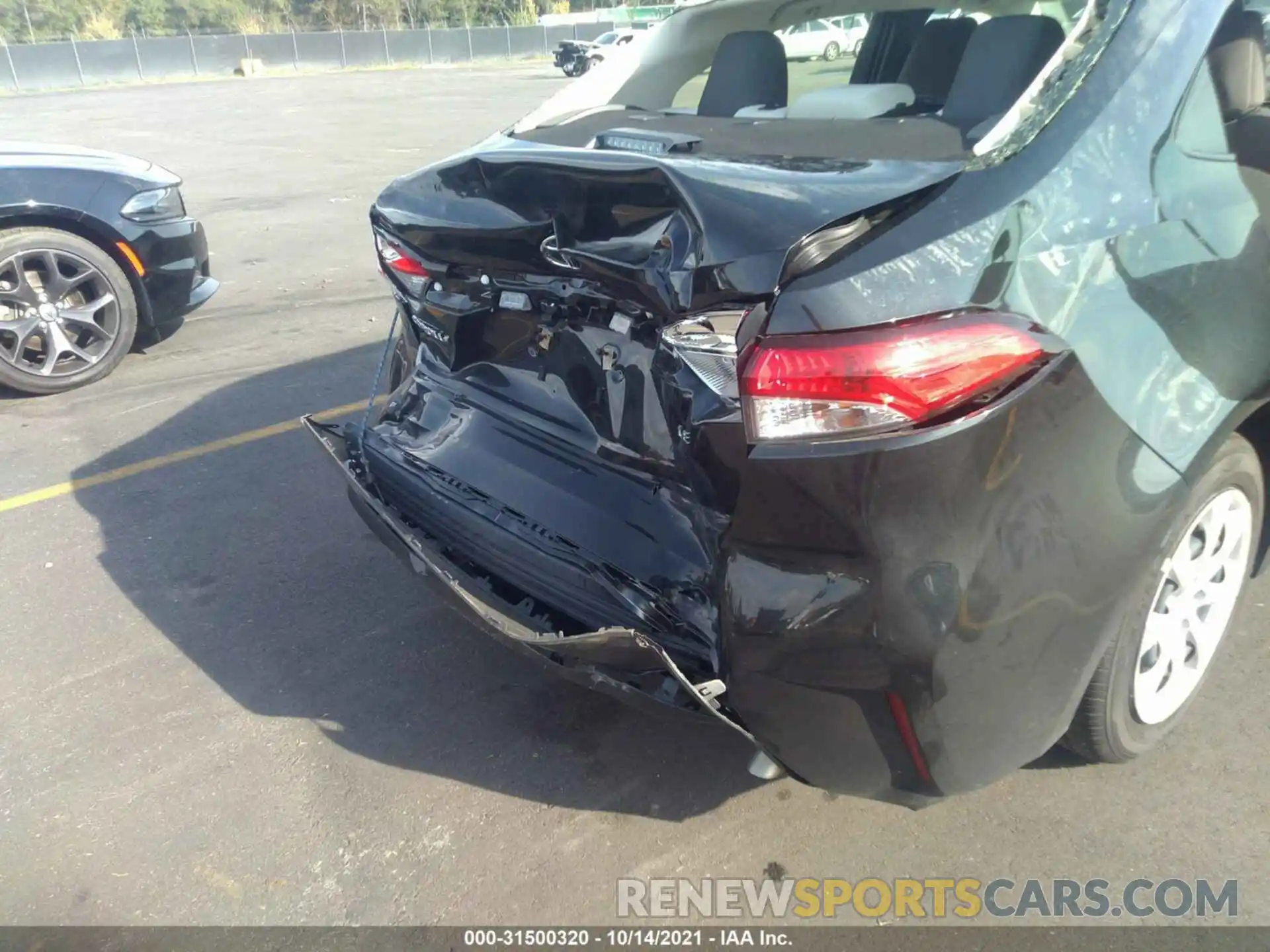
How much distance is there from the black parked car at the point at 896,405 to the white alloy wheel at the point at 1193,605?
13 millimetres

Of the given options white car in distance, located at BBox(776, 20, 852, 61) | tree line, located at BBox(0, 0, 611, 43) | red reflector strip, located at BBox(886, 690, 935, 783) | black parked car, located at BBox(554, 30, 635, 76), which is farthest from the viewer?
tree line, located at BBox(0, 0, 611, 43)

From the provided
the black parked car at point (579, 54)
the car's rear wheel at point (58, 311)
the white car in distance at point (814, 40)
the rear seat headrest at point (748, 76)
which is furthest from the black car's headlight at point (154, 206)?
the black parked car at point (579, 54)

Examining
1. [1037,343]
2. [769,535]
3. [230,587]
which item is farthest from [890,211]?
[230,587]

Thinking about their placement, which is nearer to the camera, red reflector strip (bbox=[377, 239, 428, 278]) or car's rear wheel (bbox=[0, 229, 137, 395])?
red reflector strip (bbox=[377, 239, 428, 278])

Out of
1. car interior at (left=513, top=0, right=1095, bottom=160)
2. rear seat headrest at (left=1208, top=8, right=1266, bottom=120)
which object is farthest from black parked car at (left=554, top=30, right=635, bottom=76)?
rear seat headrest at (left=1208, top=8, right=1266, bottom=120)

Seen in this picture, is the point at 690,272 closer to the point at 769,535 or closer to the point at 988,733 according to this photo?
the point at 769,535

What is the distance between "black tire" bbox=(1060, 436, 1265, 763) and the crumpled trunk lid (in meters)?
0.89

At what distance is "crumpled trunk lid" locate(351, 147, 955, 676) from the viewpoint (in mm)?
2037

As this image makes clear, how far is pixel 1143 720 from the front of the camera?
8.37ft

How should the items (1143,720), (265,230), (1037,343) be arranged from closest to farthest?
(1037,343)
(1143,720)
(265,230)

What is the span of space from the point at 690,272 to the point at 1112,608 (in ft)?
3.49

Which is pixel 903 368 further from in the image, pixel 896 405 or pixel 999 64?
pixel 999 64

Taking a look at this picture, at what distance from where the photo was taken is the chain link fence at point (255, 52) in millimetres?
39281

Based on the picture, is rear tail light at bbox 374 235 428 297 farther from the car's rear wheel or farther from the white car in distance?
the car's rear wheel
